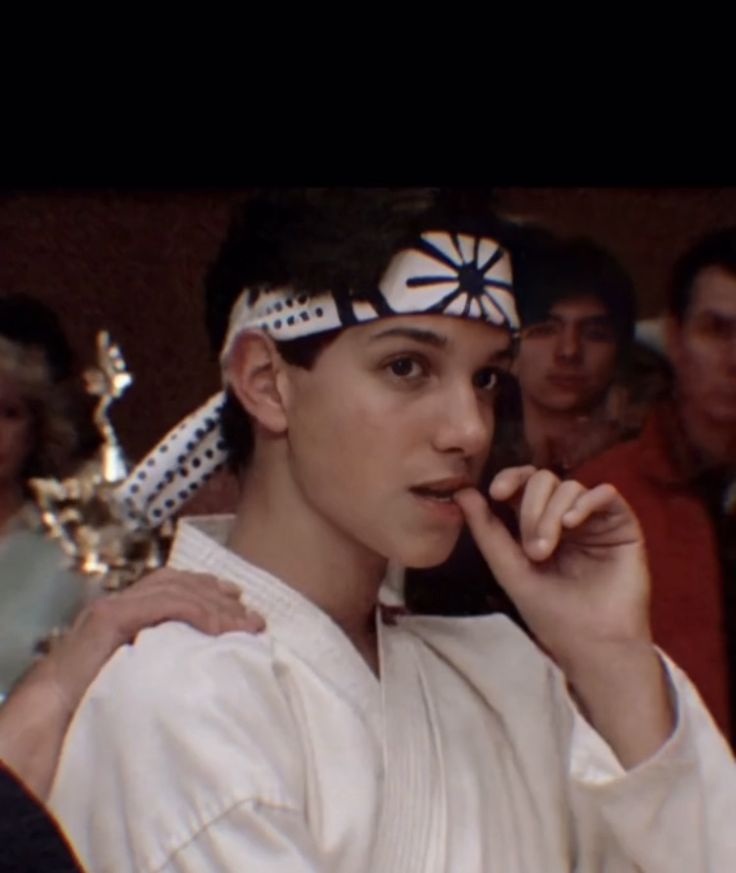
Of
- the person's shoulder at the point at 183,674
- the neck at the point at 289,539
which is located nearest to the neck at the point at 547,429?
the neck at the point at 289,539

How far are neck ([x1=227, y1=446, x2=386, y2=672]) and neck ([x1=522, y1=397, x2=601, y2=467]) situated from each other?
0.21 metres

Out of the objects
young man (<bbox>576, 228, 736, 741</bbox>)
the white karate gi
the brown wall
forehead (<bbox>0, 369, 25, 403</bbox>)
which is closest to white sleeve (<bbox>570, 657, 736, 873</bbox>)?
the white karate gi

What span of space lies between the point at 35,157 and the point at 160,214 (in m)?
0.15

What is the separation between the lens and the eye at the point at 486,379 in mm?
1487

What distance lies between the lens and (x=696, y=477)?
63.1 inches

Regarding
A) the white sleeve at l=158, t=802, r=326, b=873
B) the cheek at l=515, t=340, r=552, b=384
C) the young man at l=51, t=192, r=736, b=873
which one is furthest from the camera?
the cheek at l=515, t=340, r=552, b=384

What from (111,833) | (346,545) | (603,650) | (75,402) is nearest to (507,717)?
(603,650)

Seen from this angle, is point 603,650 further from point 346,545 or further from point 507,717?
point 346,545

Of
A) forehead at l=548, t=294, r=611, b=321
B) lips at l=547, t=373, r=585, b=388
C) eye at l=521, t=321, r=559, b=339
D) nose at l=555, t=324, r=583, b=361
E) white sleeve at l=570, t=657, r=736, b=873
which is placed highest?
forehead at l=548, t=294, r=611, b=321

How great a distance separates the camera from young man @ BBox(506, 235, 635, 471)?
155cm

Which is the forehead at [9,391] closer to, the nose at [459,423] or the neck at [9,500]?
the neck at [9,500]

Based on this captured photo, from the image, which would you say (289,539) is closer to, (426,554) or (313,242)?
(426,554)

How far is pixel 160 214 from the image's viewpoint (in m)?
1.57

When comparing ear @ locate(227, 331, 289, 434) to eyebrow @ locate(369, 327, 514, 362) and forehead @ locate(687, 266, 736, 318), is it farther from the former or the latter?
forehead @ locate(687, 266, 736, 318)
